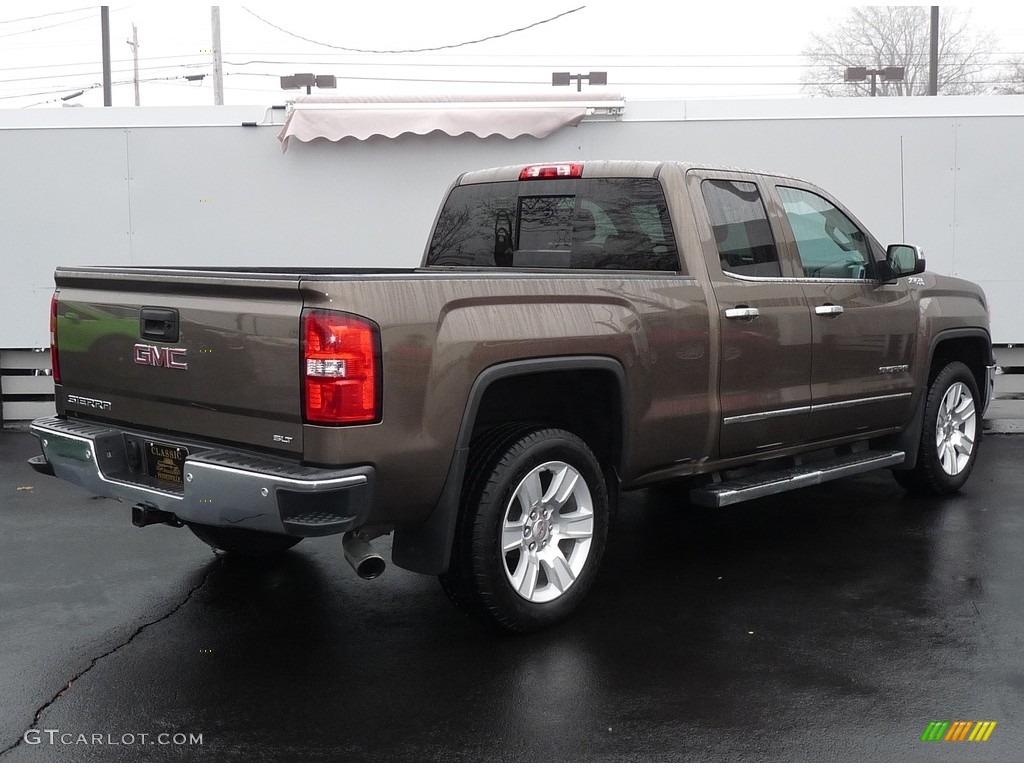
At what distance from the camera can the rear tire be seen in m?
5.12

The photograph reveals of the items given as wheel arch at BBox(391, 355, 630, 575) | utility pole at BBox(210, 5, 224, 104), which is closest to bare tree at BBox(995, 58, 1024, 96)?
utility pole at BBox(210, 5, 224, 104)

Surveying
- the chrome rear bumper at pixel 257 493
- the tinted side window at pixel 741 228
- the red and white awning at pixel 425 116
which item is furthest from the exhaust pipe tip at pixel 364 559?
the red and white awning at pixel 425 116

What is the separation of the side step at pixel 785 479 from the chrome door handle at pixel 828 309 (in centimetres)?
82

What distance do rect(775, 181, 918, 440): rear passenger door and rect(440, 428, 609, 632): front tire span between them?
1.67m

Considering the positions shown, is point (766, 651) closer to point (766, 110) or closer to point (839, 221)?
point (839, 221)

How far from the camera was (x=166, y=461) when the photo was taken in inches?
157

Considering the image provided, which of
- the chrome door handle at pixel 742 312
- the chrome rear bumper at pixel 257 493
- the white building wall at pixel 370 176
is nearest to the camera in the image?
the chrome rear bumper at pixel 257 493

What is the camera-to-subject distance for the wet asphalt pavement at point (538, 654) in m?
3.31

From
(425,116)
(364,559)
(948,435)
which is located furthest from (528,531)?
(425,116)

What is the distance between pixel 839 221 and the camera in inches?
233

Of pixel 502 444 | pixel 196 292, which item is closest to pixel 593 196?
pixel 502 444

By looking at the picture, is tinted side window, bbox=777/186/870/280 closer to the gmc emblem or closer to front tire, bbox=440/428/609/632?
front tire, bbox=440/428/609/632

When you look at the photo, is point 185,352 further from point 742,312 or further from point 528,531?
point 742,312

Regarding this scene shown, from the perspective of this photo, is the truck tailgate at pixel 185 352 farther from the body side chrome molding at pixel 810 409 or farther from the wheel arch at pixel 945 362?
the wheel arch at pixel 945 362
